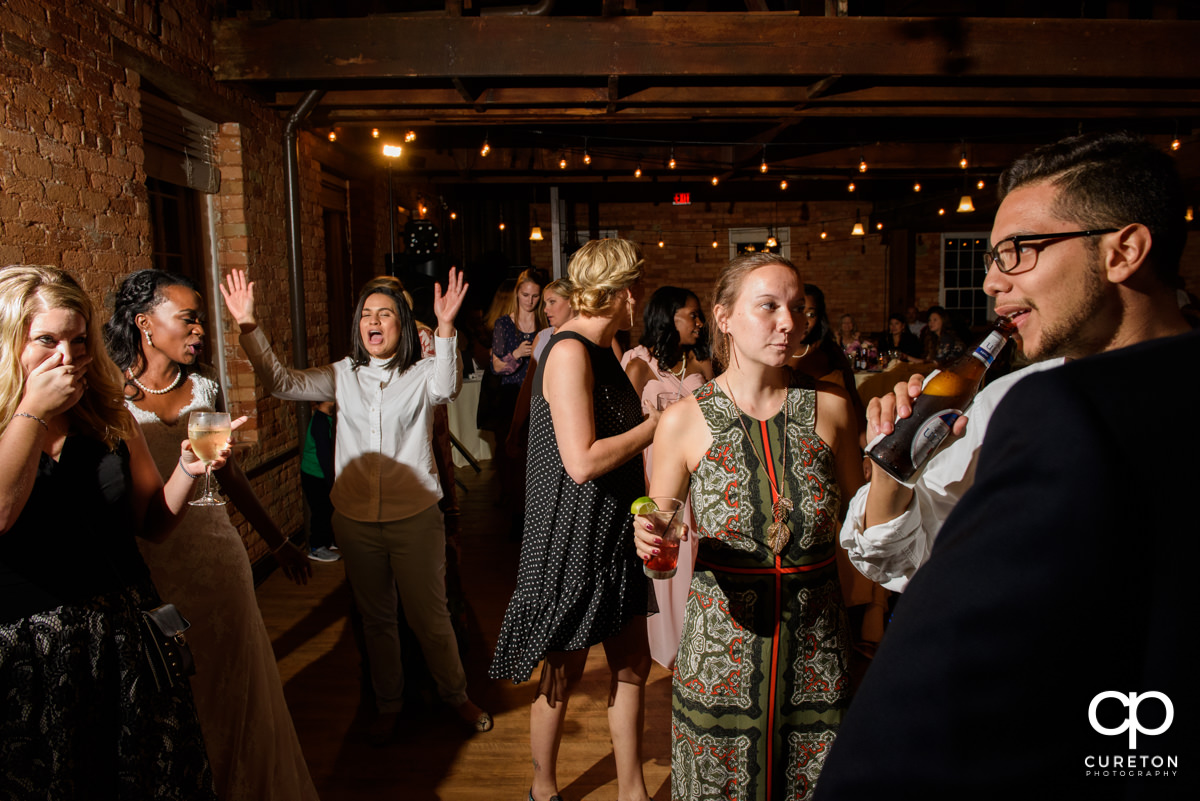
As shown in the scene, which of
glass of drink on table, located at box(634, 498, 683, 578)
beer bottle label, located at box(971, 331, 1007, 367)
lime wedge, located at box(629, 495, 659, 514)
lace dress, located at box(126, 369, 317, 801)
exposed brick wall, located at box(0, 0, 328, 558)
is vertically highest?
exposed brick wall, located at box(0, 0, 328, 558)

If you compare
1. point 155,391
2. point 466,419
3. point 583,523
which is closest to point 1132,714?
point 583,523

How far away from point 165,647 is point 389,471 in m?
1.08

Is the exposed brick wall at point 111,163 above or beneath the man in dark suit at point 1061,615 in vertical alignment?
above

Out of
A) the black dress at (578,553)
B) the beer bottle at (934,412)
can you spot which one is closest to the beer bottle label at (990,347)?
the beer bottle at (934,412)

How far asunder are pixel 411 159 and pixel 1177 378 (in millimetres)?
8102

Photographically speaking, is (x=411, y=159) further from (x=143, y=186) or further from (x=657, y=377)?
(x=657, y=377)

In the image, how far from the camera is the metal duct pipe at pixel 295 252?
14.9ft

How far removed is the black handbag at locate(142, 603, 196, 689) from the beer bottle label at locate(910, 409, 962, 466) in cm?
155

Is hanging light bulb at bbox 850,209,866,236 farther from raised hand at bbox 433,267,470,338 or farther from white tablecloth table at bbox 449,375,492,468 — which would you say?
raised hand at bbox 433,267,470,338

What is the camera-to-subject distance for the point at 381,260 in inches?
296

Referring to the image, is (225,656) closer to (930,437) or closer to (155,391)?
(155,391)

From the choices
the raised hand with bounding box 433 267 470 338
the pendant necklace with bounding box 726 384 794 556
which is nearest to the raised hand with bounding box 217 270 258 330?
the raised hand with bounding box 433 267 470 338

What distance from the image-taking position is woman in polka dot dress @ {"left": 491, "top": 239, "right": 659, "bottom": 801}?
6.33 feet

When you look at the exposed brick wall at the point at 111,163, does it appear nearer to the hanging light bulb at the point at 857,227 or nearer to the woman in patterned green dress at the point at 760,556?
the woman in patterned green dress at the point at 760,556
